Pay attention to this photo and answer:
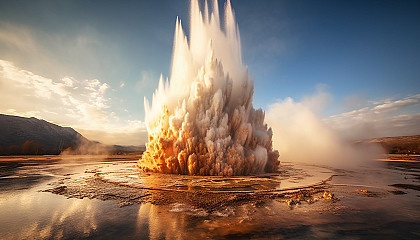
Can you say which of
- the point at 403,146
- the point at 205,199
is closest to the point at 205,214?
the point at 205,199

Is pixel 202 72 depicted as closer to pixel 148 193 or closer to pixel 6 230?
pixel 148 193

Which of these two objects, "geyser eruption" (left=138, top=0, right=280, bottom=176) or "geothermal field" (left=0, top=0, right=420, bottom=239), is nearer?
"geothermal field" (left=0, top=0, right=420, bottom=239)

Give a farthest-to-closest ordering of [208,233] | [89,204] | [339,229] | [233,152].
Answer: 1. [233,152]
2. [89,204]
3. [339,229]
4. [208,233]

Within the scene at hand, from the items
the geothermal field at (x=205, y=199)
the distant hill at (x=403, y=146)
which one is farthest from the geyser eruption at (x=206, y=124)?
the distant hill at (x=403, y=146)

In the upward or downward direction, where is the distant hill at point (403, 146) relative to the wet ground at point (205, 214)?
upward

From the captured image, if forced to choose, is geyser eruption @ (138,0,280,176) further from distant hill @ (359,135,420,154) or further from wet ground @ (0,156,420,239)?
distant hill @ (359,135,420,154)

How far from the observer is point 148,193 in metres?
13.0

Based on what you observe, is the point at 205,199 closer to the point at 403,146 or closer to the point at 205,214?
the point at 205,214

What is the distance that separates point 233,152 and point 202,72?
1046 cm

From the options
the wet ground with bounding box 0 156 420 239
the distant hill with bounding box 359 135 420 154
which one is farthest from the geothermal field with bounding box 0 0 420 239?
the distant hill with bounding box 359 135 420 154

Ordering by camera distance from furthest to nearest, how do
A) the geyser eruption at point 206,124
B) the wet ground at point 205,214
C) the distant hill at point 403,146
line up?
the distant hill at point 403,146, the geyser eruption at point 206,124, the wet ground at point 205,214

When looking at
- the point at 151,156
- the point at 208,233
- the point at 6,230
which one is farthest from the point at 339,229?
the point at 151,156

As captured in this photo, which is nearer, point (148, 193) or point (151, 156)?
point (148, 193)

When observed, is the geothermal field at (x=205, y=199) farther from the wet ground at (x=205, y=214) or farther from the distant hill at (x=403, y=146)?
the distant hill at (x=403, y=146)
